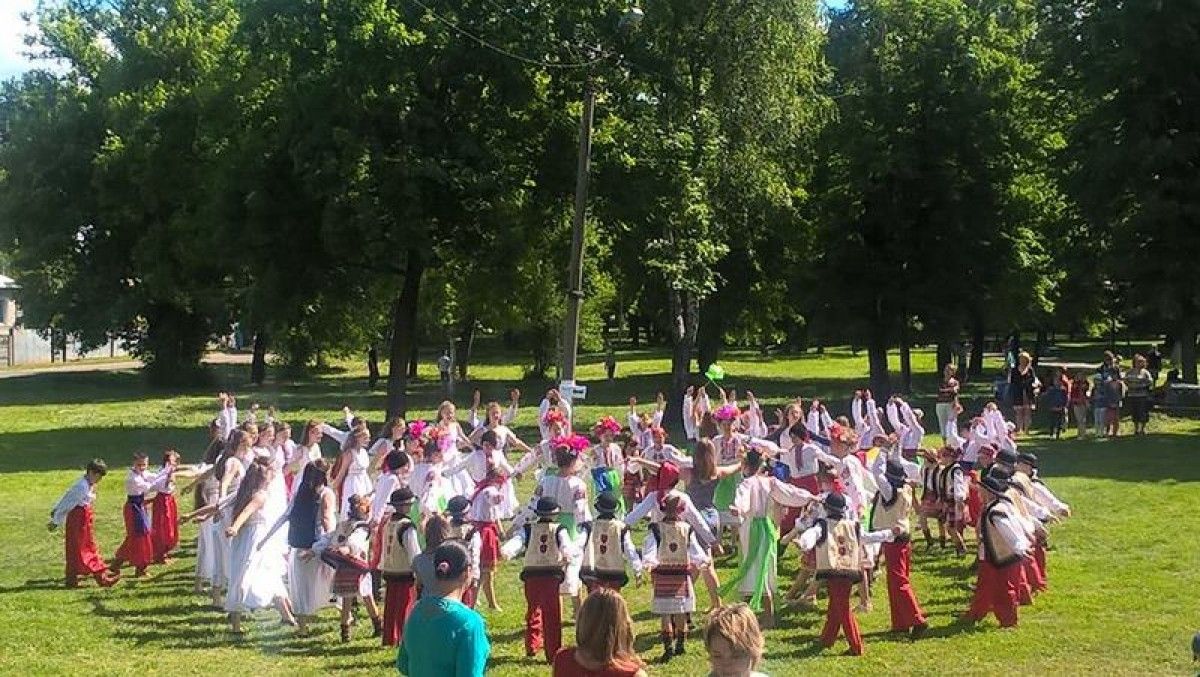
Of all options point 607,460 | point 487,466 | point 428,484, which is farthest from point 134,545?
point 607,460

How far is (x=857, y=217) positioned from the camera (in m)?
41.2

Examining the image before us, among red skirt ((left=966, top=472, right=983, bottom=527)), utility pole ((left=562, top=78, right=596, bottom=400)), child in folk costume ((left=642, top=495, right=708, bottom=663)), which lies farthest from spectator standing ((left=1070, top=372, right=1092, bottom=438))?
child in folk costume ((left=642, top=495, right=708, bottom=663))

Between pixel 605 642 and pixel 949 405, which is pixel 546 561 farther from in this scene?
pixel 949 405

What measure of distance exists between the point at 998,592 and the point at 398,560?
229 inches

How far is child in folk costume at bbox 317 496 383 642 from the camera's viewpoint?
1157 cm

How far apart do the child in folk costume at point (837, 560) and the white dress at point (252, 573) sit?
5276 mm

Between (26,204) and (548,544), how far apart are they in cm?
4328

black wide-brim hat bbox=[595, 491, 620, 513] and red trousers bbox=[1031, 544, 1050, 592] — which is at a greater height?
black wide-brim hat bbox=[595, 491, 620, 513]

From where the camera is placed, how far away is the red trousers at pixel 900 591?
11.9 m

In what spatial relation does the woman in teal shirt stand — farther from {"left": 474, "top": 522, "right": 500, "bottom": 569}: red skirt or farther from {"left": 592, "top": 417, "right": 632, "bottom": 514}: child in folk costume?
{"left": 592, "top": 417, "right": 632, "bottom": 514}: child in folk costume

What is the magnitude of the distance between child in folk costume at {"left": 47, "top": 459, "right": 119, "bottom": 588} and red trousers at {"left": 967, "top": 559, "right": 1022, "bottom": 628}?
9806 mm

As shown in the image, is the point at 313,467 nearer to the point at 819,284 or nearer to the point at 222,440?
the point at 222,440

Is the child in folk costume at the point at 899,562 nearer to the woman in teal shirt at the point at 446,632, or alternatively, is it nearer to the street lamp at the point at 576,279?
the woman in teal shirt at the point at 446,632

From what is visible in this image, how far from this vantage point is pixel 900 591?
12.0 meters
